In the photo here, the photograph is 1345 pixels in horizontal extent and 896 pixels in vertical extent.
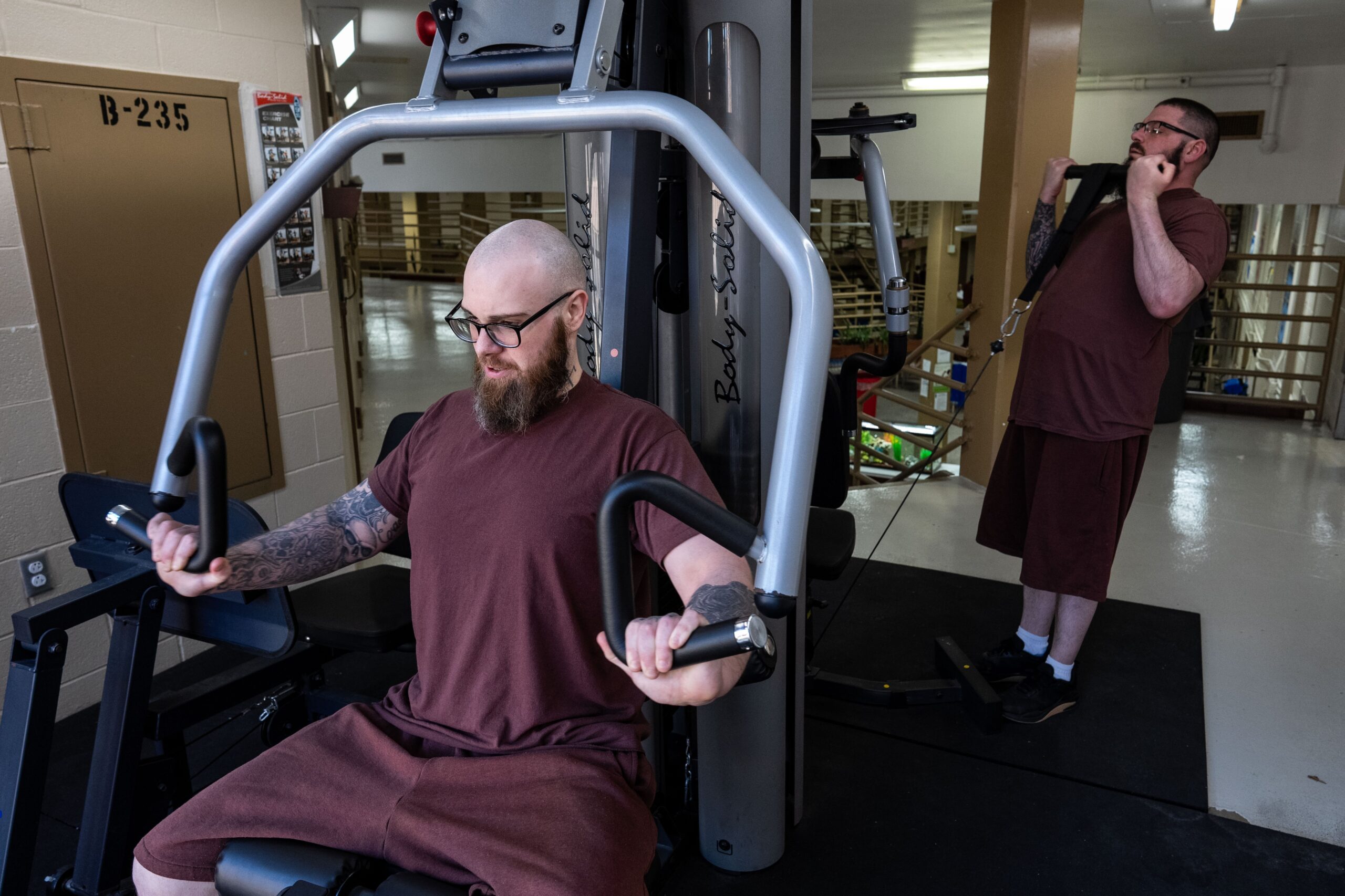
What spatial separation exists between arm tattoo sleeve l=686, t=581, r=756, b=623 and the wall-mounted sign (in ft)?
7.47

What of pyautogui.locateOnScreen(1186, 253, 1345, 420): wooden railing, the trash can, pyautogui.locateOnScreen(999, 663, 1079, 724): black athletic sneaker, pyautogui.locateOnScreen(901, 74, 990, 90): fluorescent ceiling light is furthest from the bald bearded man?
pyautogui.locateOnScreen(901, 74, 990, 90): fluorescent ceiling light

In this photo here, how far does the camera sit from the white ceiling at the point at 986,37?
15.3 feet

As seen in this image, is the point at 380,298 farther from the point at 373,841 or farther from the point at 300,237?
the point at 373,841

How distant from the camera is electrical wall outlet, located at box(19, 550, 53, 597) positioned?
8.05ft

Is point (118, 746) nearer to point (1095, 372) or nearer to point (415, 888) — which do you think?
point (415, 888)

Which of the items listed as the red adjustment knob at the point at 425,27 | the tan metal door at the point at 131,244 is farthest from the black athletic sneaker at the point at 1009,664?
the tan metal door at the point at 131,244

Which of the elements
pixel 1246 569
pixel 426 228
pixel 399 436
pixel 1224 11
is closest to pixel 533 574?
pixel 399 436

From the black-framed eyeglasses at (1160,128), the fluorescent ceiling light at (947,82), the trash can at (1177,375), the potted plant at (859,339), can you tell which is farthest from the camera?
the potted plant at (859,339)

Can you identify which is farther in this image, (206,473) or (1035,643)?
(1035,643)

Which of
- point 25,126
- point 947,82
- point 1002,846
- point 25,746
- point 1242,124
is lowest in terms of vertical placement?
point 1002,846

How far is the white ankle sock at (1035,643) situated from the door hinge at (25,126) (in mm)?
2859

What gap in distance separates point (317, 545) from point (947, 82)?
7.16m

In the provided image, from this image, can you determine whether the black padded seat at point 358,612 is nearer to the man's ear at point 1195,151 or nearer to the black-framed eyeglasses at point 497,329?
the black-framed eyeglasses at point 497,329

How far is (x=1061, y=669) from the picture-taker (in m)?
2.60
